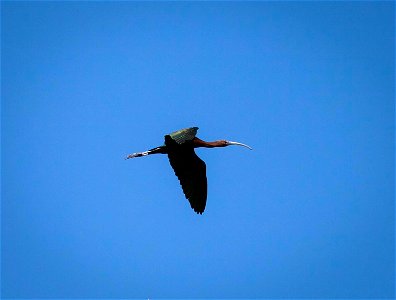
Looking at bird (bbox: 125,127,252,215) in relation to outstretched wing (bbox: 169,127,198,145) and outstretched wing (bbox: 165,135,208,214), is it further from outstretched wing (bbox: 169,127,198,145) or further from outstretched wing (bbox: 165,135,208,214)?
outstretched wing (bbox: 169,127,198,145)

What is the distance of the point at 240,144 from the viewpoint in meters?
32.1

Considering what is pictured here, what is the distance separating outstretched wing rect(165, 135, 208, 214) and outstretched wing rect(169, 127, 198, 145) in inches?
54.9

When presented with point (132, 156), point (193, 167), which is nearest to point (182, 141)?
point (193, 167)

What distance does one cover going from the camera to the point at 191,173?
98.4ft

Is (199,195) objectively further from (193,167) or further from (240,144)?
(240,144)

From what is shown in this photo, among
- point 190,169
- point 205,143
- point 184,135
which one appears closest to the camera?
point 184,135

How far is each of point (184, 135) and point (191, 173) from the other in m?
3.18

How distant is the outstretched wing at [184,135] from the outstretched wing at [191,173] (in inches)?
54.9

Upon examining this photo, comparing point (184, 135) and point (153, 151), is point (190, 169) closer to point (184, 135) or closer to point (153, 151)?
point (153, 151)

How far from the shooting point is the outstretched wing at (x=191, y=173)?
96.5ft

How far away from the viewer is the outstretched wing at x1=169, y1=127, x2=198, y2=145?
26.8 meters

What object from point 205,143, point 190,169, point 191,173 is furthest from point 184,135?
point 205,143

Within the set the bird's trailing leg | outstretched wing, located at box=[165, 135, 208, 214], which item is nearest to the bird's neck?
outstretched wing, located at box=[165, 135, 208, 214]

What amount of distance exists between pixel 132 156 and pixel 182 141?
5202mm
